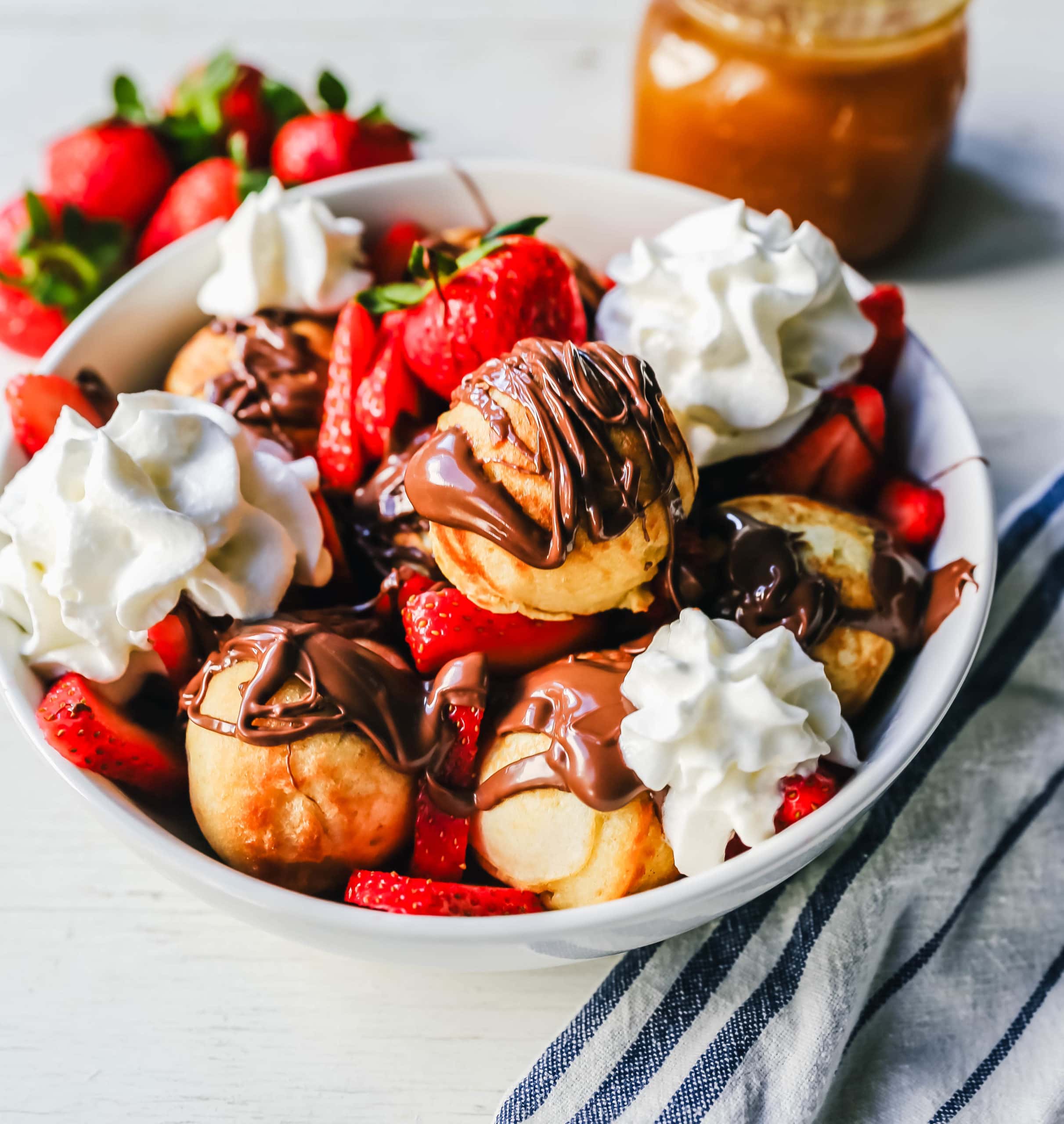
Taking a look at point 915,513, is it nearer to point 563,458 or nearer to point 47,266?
point 563,458

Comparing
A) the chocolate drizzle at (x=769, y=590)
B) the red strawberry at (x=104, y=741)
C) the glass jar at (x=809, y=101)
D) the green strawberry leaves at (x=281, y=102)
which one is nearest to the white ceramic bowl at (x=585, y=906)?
the red strawberry at (x=104, y=741)

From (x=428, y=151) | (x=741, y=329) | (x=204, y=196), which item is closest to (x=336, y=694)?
(x=741, y=329)

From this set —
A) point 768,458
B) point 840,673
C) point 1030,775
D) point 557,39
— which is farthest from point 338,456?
point 557,39

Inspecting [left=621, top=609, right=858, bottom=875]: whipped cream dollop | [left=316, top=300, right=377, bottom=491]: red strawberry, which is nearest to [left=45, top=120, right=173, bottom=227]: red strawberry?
[left=316, top=300, right=377, bottom=491]: red strawberry

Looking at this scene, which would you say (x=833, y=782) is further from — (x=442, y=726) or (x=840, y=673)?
(x=442, y=726)

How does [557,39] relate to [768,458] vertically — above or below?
above

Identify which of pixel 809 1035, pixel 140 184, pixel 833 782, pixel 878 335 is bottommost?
pixel 809 1035
